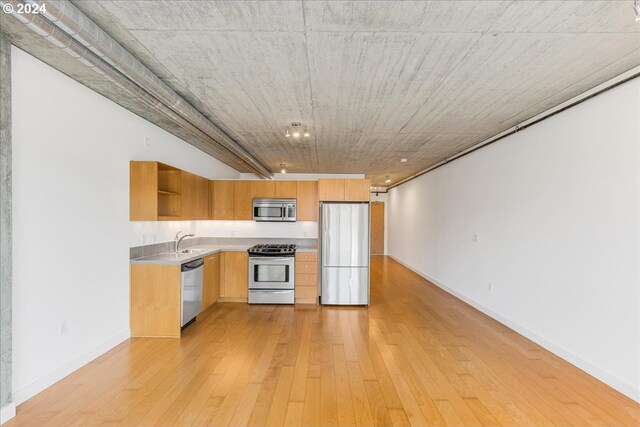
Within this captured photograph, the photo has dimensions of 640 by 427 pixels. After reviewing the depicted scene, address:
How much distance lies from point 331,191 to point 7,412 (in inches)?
174

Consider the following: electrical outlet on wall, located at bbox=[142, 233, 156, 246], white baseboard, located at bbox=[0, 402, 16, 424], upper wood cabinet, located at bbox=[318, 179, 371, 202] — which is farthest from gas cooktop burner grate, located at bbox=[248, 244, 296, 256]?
white baseboard, located at bbox=[0, 402, 16, 424]

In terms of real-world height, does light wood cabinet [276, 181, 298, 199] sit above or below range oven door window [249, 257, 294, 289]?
above

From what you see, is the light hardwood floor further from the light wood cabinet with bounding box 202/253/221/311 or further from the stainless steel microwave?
the stainless steel microwave

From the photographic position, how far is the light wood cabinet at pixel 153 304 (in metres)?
3.85

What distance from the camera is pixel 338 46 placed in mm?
2383

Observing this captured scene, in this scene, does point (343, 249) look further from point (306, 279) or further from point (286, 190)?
point (286, 190)

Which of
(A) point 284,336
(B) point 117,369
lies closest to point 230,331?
(A) point 284,336

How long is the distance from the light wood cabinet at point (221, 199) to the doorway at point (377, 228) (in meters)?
7.06

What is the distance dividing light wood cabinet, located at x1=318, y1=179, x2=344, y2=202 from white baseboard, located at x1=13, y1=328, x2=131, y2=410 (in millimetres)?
3372

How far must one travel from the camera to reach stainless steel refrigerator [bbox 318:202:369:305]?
5430 millimetres

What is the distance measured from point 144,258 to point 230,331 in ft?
4.71

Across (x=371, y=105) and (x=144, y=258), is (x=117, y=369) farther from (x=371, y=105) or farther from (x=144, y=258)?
(x=371, y=105)

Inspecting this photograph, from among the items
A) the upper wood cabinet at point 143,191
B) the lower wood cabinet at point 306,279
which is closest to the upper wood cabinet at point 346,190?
the lower wood cabinet at point 306,279

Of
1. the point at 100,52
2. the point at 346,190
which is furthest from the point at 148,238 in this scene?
the point at 346,190
